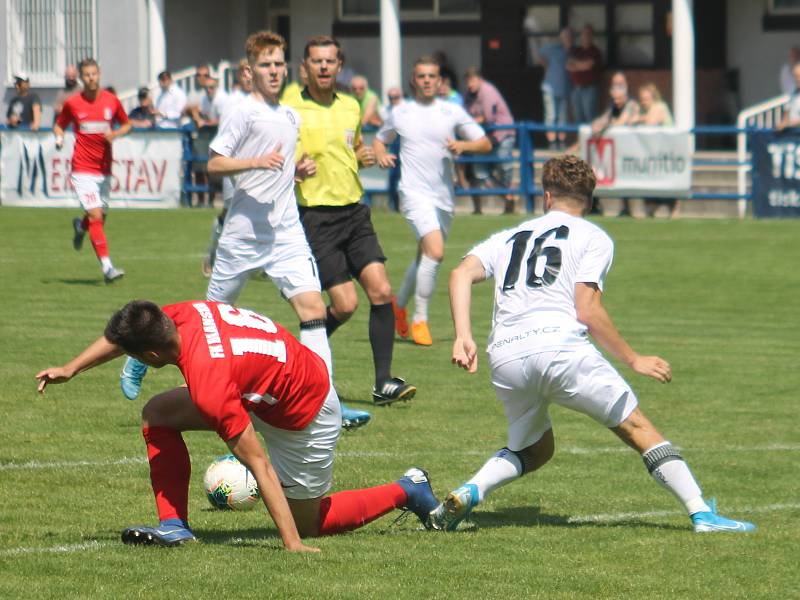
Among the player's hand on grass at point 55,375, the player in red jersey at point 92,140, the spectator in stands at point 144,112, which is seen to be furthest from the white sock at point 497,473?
the spectator in stands at point 144,112

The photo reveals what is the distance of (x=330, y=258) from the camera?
35.7 ft

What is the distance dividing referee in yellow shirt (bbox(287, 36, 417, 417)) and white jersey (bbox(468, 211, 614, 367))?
357 cm

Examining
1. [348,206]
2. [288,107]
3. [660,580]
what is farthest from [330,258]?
[660,580]

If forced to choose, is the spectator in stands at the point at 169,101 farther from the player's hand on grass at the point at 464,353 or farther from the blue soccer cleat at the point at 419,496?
the player's hand on grass at the point at 464,353

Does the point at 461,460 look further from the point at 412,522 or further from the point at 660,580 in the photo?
the point at 660,580

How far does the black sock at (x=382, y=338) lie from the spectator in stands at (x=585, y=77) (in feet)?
59.8

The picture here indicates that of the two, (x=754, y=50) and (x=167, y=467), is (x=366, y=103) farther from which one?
(x=167, y=467)

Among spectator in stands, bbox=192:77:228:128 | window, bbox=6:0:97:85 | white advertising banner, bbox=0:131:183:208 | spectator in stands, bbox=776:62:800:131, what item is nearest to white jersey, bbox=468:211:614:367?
spectator in stands, bbox=776:62:800:131

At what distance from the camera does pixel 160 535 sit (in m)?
6.84

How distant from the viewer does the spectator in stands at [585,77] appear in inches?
1135

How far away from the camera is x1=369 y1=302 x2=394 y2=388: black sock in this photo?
1086 cm

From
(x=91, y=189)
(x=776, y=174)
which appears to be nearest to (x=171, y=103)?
(x=776, y=174)

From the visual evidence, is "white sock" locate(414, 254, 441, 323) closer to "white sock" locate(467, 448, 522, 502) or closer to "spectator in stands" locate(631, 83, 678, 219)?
"white sock" locate(467, 448, 522, 502)

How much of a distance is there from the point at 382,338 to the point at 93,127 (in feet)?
27.3
